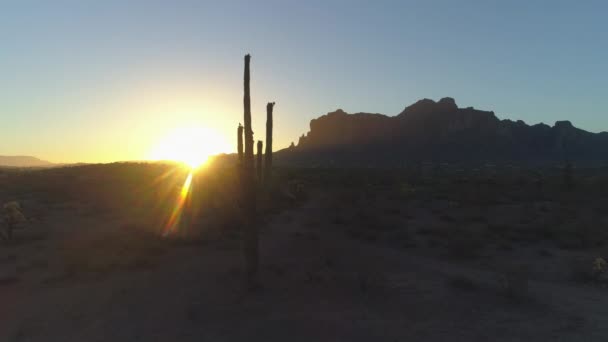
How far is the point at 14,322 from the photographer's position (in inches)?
372

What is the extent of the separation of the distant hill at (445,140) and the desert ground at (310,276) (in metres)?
102

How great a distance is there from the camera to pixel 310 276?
1238 cm

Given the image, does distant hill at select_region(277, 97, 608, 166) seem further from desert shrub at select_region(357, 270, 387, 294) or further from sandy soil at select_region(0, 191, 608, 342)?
desert shrub at select_region(357, 270, 387, 294)

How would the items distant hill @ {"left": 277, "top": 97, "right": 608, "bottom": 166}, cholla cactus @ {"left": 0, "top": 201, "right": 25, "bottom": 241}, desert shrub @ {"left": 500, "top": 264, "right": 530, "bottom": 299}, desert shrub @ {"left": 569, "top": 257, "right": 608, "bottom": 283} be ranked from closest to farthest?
desert shrub @ {"left": 500, "top": 264, "right": 530, "bottom": 299} < desert shrub @ {"left": 569, "top": 257, "right": 608, "bottom": 283} < cholla cactus @ {"left": 0, "top": 201, "right": 25, "bottom": 241} < distant hill @ {"left": 277, "top": 97, "right": 608, "bottom": 166}

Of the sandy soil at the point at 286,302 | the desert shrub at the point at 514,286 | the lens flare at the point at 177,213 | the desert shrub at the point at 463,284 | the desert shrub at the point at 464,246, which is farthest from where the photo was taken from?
the lens flare at the point at 177,213

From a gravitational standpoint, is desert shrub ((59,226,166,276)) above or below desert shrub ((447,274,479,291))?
above

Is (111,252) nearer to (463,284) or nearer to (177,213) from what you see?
(177,213)

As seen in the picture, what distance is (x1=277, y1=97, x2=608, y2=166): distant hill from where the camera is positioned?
130 meters

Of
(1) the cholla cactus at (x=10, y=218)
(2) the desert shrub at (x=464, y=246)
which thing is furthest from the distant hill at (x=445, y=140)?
(1) the cholla cactus at (x=10, y=218)

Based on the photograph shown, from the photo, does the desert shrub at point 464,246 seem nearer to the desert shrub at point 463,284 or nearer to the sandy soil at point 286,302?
the sandy soil at point 286,302

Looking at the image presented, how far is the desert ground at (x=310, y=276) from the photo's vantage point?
9.25m

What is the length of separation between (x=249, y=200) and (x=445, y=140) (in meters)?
131

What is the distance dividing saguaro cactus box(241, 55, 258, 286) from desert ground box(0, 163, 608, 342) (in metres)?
0.66

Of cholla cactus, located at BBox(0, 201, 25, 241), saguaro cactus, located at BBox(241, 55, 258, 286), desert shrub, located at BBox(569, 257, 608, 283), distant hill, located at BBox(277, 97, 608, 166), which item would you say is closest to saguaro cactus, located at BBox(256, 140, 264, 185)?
saguaro cactus, located at BBox(241, 55, 258, 286)
